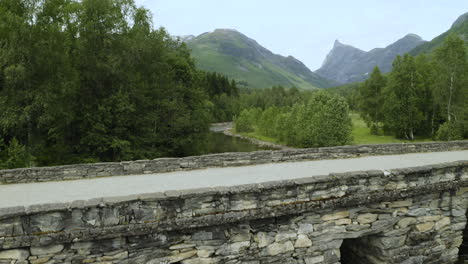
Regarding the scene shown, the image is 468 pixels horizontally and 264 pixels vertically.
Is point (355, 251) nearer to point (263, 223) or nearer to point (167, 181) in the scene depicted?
point (263, 223)

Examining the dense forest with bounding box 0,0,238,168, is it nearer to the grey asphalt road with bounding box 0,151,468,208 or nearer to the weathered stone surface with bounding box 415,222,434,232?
the grey asphalt road with bounding box 0,151,468,208

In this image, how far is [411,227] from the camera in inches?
308

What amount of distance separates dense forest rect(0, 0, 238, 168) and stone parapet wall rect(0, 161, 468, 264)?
14.2 metres

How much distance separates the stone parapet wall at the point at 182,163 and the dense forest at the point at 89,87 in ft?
28.4

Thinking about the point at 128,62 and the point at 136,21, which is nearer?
the point at 128,62

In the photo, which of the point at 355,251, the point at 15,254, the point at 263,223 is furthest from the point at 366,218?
the point at 15,254

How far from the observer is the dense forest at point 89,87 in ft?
61.6

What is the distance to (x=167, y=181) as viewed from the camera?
9266 mm

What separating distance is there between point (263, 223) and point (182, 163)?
5.09 meters

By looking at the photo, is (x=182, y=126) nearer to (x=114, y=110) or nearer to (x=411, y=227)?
(x=114, y=110)

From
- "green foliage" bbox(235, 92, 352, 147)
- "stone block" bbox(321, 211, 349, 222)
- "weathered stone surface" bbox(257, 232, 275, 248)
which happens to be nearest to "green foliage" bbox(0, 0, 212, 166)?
"green foliage" bbox(235, 92, 352, 147)

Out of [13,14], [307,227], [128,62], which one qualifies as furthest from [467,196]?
[13,14]

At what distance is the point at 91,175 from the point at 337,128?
3090 cm

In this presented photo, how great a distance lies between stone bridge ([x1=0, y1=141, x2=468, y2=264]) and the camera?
5.45 m
